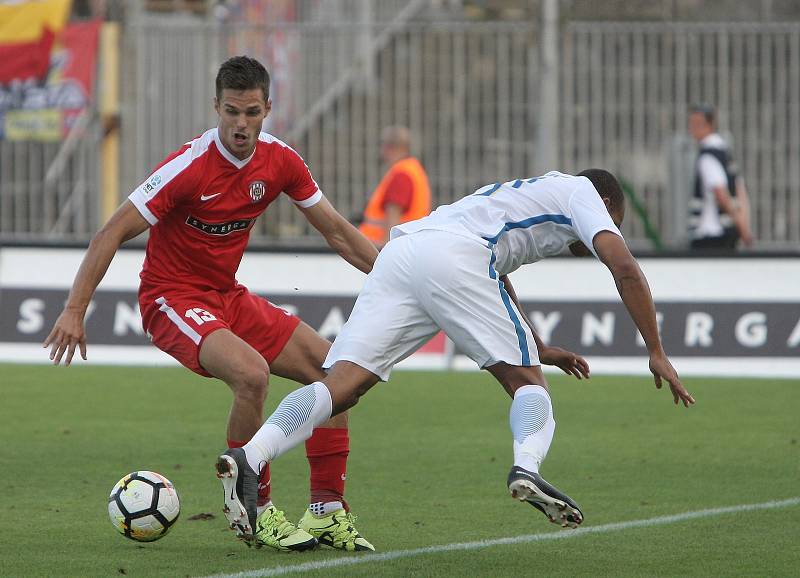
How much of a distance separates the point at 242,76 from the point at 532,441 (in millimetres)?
2015

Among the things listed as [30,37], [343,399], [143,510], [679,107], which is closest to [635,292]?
[343,399]

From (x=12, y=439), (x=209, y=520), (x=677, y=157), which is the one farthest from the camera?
(x=677, y=157)

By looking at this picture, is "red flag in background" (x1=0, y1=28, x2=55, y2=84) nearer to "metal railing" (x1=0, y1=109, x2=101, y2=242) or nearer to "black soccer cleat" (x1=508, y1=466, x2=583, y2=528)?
"metal railing" (x1=0, y1=109, x2=101, y2=242)

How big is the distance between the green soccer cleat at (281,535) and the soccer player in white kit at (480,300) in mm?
654

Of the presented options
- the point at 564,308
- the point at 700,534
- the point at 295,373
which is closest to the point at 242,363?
the point at 295,373

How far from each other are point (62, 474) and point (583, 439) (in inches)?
135

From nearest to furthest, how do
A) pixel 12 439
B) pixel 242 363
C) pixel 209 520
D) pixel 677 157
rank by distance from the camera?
pixel 242 363, pixel 209 520, pixel 12 439, pixel 677 157

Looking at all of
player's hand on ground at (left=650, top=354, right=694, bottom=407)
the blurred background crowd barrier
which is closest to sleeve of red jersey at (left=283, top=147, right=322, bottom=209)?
player's hand on ground at (left=650, top=354, right=694, bottom=407)

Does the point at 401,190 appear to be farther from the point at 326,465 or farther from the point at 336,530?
the point at 336,530

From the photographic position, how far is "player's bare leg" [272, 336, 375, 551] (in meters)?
6.77

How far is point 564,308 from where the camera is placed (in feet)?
46.8

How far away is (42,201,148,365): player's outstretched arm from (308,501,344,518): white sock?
120 cm

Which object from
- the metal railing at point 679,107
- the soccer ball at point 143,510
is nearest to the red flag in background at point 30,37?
the metal railing at point 679,107

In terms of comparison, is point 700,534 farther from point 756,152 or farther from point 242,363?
point 756,152
